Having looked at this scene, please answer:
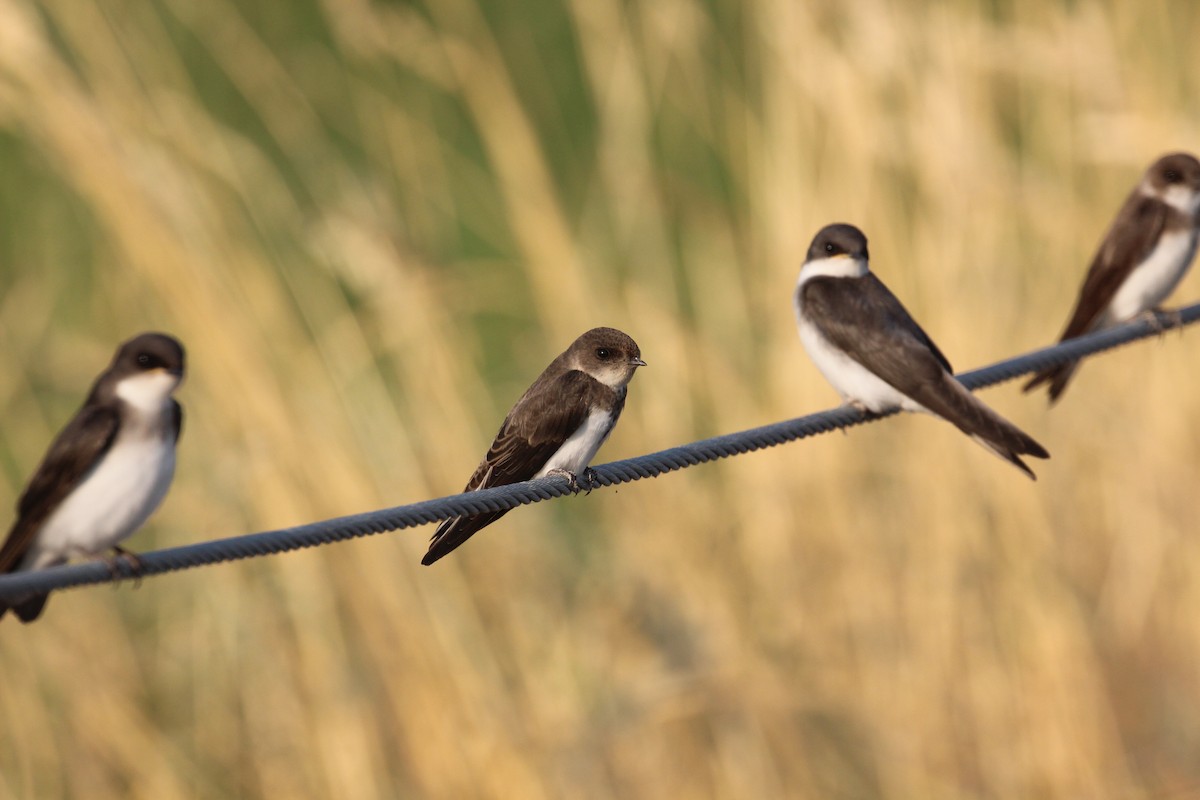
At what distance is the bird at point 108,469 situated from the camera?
3.81m

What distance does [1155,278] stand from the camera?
5.66 meters

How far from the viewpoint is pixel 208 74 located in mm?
9117

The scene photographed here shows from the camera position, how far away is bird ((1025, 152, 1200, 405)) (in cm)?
550

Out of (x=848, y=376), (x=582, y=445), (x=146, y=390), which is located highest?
(x=146, y=390)

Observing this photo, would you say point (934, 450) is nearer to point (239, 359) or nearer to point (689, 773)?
point (689, 773)

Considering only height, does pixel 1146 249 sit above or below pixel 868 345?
below

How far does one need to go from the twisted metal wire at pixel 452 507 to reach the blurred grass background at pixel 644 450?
3.68 feet

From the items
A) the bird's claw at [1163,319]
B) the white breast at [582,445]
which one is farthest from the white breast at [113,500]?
the bird's claw at [1163,319]

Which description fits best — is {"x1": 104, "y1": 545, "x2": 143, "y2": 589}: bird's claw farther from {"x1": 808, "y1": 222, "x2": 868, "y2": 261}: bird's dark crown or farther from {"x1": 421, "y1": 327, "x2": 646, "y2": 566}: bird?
{"x1": 808, "y1": 222, "x2": 868, "y2": 261}: bird's dark crown

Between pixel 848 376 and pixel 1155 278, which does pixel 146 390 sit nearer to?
pixel 848 376

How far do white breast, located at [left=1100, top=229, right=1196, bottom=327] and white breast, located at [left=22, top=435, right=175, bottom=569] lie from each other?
10.4 feet

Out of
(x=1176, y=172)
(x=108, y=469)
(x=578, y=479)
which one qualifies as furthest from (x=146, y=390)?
(x=1176, y=172)

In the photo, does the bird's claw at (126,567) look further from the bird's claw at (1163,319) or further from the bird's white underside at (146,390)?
the bird's claw at (1163,319)

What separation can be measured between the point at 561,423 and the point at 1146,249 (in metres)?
2.71
